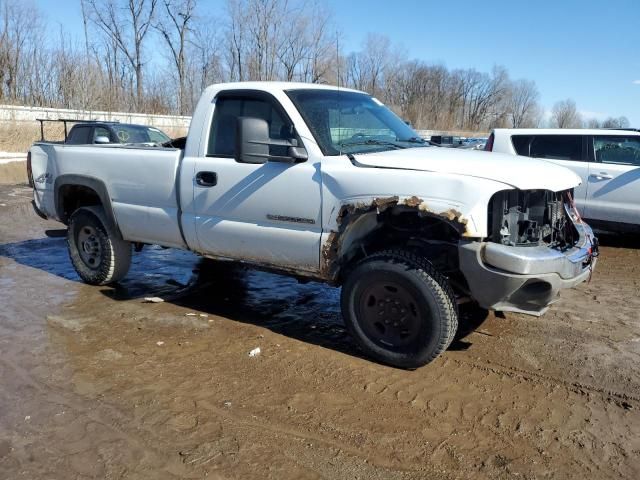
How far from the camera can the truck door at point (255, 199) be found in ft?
14.2

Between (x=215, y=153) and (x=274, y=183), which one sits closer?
(x=274, y=183)

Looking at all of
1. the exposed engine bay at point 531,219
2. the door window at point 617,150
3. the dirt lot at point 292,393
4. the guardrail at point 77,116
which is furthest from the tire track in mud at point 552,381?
the guardrail at point 77,116

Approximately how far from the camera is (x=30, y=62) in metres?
33.4

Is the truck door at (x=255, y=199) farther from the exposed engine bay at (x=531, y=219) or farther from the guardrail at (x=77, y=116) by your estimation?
the guardrail at (x=77, y=116)

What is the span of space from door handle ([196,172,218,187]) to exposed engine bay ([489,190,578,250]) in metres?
2.31

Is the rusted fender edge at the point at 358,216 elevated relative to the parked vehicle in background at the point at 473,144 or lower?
lower

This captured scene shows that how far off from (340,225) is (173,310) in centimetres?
222

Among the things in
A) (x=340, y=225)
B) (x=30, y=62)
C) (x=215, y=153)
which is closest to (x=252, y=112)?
(x=215, y=153)

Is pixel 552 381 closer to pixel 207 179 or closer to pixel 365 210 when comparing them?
pixel 365 210

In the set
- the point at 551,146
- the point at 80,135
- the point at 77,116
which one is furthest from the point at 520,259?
the point at 77,116

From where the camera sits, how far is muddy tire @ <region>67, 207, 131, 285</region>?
19.6 ft

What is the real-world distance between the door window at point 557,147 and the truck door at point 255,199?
18.1 feet

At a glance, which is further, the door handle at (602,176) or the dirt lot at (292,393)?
the door handle at (602,176)

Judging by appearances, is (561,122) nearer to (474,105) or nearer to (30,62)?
(474,105)
